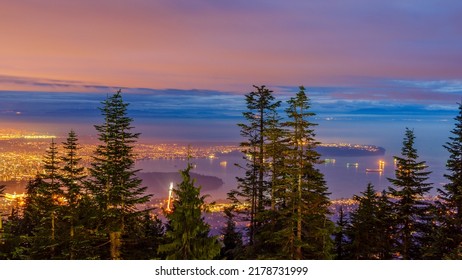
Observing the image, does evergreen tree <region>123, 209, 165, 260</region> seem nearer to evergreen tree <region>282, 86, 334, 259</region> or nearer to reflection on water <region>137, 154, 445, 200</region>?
evergreen tree <region>282, 86, 334, 259</region>

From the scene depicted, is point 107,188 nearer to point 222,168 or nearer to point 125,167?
point 125,167

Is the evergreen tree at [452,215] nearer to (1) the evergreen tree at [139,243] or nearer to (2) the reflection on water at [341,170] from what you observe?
(1) the evergreen tree at [139,243]

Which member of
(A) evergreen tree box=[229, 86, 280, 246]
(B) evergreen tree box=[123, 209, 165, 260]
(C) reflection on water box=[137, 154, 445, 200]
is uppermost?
(A) evergreen tree box=[229, 86, 280, 246]

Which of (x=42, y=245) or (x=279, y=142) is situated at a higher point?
(x=279, y=142)

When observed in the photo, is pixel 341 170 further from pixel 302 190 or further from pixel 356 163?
pixel 302 190

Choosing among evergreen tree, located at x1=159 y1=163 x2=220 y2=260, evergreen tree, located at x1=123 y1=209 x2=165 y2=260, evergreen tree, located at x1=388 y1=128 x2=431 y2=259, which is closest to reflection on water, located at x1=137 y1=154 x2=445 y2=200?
evergreen tree, located at x1=388 y1=128 x2=431 y2=259

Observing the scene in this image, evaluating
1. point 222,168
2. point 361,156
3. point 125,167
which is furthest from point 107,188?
point 361,156
